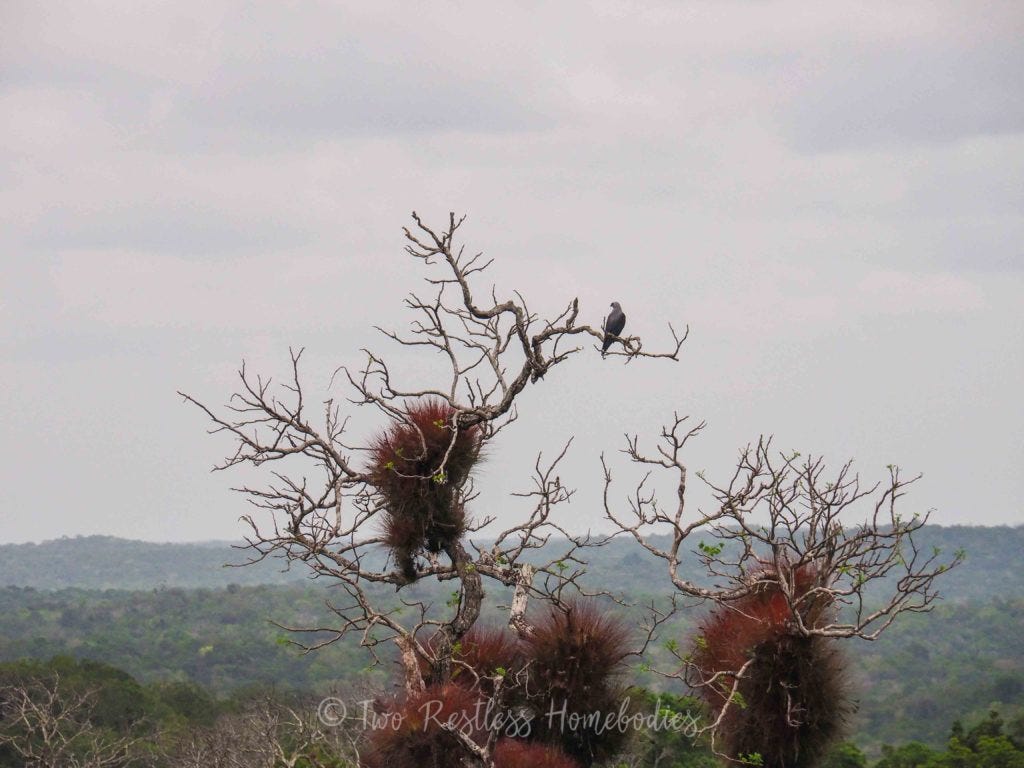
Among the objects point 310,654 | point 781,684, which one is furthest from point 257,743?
point 310,654

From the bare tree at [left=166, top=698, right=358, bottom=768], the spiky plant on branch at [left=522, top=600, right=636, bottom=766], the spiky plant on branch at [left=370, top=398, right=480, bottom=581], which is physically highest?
the spiky plant on branch at [left=370, top=398, right=480, bottom=581]

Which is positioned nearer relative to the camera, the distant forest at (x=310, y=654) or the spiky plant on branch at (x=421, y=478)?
the spiky plant on branch at (x=421, y=478)

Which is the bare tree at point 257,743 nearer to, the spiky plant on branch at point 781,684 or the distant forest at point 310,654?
the distant forest at point 310,654

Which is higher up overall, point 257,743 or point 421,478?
point 421,478

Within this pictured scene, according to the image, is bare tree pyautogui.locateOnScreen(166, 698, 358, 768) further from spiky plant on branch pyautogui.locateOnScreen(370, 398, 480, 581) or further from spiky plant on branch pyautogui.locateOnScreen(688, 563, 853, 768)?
spiky plant on branch pyautogui.locateOnScreen(688, 563, 853, 768)

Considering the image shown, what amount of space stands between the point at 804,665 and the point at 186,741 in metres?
15.9

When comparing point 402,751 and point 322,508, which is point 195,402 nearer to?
point 322,508

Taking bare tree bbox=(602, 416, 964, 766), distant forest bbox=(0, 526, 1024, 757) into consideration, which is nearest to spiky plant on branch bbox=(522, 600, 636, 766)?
bare tree bbox=(602, 416, 964, 766)

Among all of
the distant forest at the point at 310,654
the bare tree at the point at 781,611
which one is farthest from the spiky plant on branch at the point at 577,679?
the distant forest at the point at 310,654

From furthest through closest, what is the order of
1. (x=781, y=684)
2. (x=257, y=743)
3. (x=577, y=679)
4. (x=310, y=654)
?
(x=310, y=654)
(x=257, y=743)
(x=577, y=679)
(x=781, y=684)

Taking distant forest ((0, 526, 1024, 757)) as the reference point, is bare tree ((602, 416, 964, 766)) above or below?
above

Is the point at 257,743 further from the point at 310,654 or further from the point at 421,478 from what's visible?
the point at 310,654

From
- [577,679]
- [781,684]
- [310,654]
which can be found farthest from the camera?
[310,654]

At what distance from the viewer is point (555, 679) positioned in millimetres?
8133
